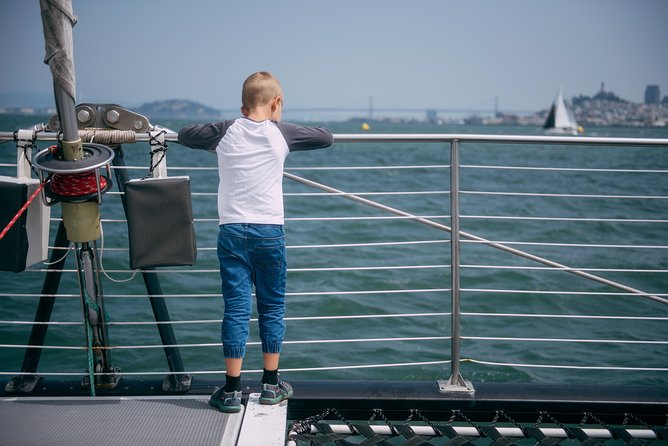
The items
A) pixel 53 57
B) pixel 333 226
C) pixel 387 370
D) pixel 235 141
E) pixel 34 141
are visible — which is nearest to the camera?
pixel 53 57

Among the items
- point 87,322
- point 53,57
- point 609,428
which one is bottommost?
point 609,428

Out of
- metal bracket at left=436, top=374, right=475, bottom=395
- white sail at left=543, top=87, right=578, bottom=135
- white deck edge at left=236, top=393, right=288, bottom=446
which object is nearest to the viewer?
white deck edge at left=236, top=393, right=288, bottom=446

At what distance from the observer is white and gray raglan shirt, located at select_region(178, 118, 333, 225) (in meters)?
2.31

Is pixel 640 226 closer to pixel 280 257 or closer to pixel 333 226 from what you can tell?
pixel 333 226

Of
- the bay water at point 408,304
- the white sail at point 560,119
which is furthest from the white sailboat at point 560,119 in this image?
the bay water at point 408,304

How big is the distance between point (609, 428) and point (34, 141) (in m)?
2.44

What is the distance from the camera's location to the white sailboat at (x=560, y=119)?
69875 mm

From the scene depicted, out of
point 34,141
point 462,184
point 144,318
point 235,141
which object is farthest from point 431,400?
point 462,184

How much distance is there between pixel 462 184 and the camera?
1584 centimetres

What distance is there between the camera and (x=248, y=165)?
7.59 feet

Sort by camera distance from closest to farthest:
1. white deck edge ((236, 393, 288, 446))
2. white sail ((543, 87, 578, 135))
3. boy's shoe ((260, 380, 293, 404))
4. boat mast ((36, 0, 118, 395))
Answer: boat mast ((36, 0, 118, 395)) → white deck edge ((236, 393, 288, 446)) → boy's shoe ((260, 380, 293, 404)) → white sail ((543, 87, 578, 135))

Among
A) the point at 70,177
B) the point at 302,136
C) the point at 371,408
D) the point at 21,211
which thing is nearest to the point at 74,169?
the point at 70,177

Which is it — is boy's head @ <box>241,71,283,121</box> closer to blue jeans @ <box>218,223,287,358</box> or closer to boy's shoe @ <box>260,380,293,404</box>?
blue jeans @ <box>218,223,287,358</box>

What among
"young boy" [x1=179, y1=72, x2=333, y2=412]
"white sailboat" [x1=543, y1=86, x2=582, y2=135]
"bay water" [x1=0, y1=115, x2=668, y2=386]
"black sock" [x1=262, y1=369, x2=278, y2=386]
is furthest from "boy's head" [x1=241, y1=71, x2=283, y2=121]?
"white sailboat" [x1=543, y1=86, x2=582, y2=135]
